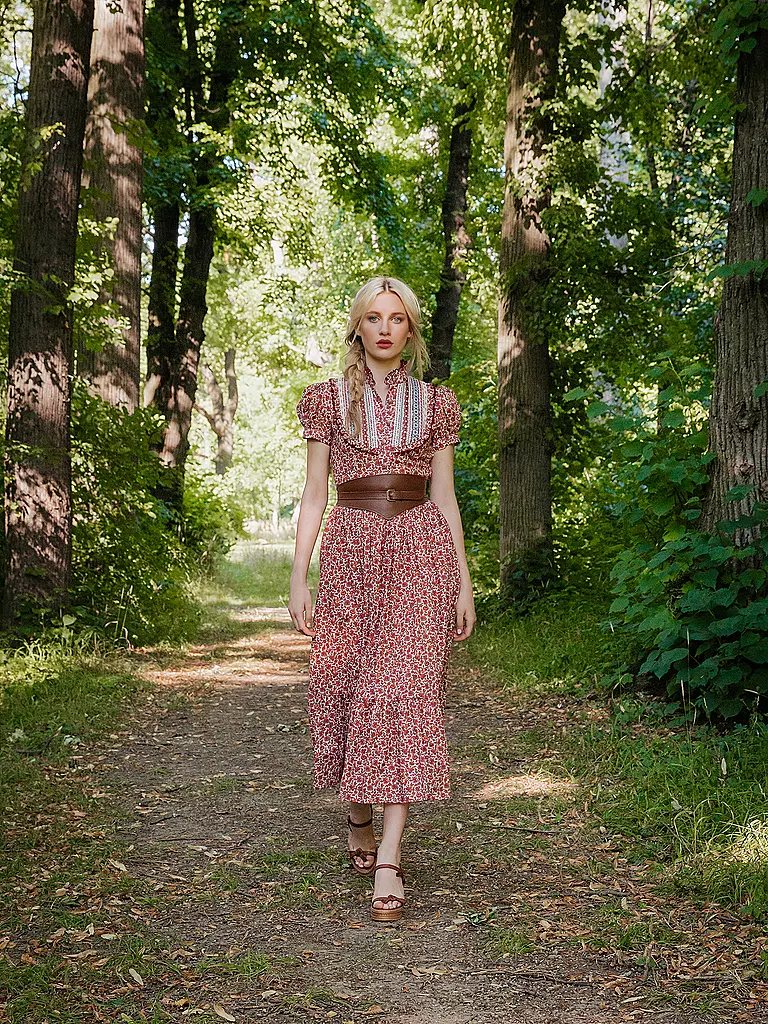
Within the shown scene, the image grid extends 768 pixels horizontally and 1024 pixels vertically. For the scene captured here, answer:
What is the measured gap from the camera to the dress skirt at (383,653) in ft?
12.8

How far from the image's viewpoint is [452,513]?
13.8 ft

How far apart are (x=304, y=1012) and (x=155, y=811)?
219cm

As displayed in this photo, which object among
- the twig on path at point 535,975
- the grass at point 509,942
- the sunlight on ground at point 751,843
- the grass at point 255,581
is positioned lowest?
the twig on path at point 535,975

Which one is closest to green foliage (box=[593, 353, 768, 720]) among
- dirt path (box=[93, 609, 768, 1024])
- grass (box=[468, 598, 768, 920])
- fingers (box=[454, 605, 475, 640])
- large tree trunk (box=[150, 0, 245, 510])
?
grass (box=[468, 598, 768, 920])

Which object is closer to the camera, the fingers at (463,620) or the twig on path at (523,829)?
the fingers at (463,620)

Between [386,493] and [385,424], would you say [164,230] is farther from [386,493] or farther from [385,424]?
[386,493]

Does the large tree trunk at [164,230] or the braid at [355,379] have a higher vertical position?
the large tree trunk at [164,230]

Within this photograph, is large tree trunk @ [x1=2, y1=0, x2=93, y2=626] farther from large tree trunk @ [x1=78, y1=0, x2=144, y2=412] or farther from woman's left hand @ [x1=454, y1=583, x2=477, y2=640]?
woman's left hand @ [x1=454, y1=583, x2=477, y2=640]

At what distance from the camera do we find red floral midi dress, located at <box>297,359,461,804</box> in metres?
3.92

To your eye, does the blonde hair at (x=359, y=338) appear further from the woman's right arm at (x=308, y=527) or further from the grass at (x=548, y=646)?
the grass at (x=548, y=646)

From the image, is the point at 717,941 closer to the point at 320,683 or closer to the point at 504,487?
the point at 320,683

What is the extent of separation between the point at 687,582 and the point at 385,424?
96.8 inches

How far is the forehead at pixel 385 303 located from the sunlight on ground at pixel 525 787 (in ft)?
8.33

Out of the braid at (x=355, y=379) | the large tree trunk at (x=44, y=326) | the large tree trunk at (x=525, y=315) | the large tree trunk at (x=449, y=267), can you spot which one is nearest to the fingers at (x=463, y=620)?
the braid at (x=355, y=379)
